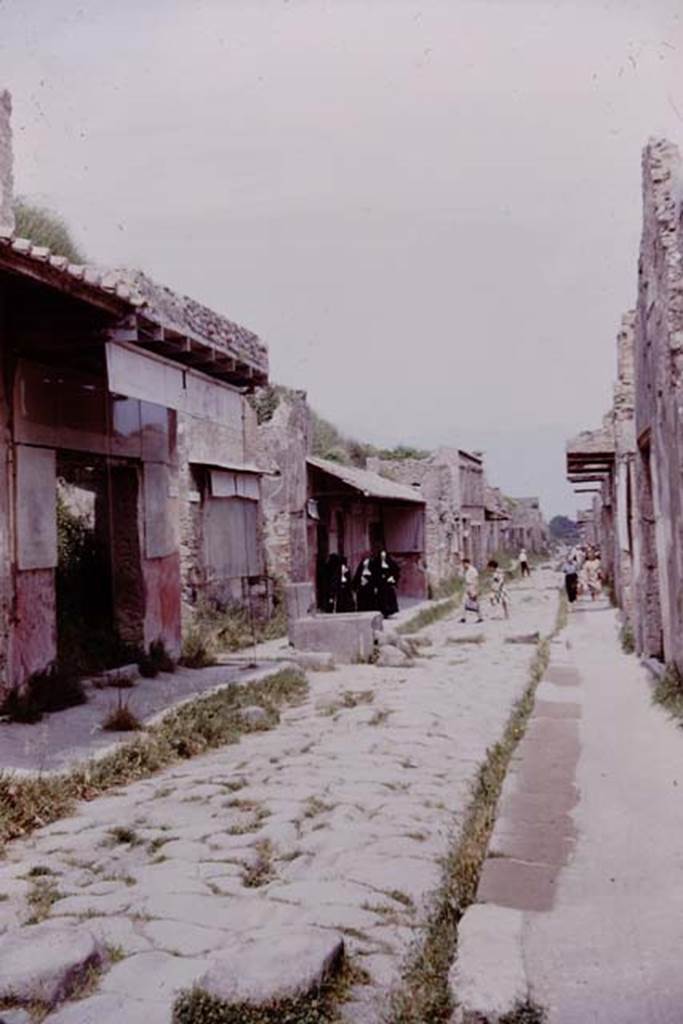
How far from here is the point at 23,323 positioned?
9062mm

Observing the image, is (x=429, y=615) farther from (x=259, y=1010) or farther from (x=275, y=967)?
(x=259, y=1010)

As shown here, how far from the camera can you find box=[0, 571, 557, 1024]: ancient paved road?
12.4 ft

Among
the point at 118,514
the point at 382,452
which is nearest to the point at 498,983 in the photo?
the point at 118,514

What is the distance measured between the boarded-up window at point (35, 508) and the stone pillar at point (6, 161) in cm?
321

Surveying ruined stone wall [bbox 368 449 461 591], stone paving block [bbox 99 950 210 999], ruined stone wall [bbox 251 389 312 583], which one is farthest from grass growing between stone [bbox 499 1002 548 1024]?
ruined stone wall [bbox 368 449 461 591]

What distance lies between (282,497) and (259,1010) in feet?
54.8

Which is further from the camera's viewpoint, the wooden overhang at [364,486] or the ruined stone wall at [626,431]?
the wooden overhang at [364,486]

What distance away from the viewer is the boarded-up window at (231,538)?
16016 mm

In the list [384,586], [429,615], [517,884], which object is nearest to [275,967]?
[517,884]

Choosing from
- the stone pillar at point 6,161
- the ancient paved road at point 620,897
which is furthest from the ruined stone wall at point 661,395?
the stone pillar at point 6,161

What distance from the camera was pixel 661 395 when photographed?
9352mm

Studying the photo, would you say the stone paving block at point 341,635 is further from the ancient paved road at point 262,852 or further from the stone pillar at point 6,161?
the stone pillar at point 6,161

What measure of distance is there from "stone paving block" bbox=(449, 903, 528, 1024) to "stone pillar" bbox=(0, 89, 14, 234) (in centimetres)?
950

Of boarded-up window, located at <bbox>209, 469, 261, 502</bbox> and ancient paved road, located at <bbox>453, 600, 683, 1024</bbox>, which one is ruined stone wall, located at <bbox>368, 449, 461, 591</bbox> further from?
ancient paved road, located at <bbox>453, 600, 683, 1024</bbox>
